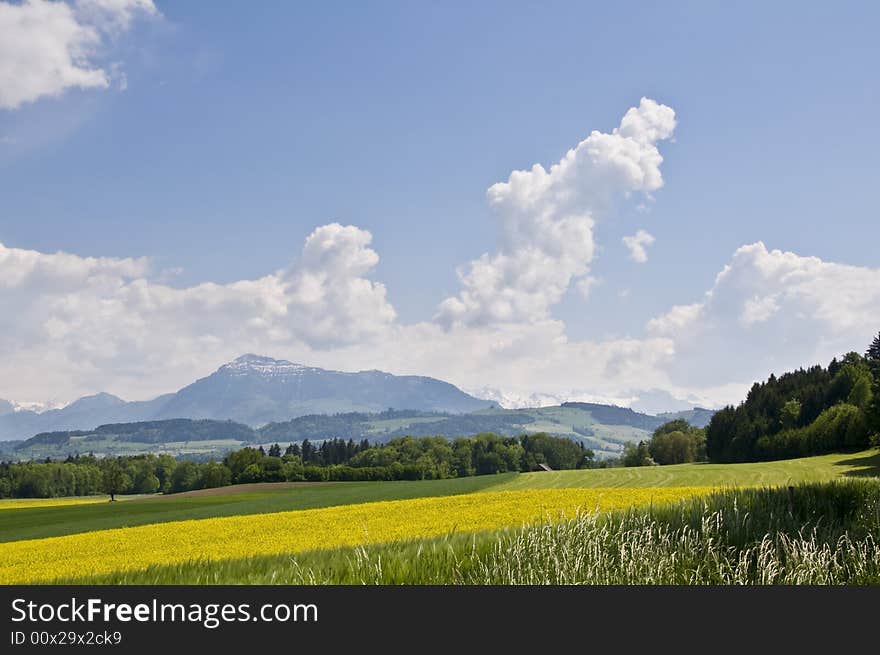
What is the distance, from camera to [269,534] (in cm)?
3481

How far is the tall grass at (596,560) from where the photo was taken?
10.2 meters

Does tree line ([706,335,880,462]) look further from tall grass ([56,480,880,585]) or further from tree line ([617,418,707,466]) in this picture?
tall grass ([56,480,880,585])

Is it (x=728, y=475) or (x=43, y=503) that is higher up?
(x=728, y=475)

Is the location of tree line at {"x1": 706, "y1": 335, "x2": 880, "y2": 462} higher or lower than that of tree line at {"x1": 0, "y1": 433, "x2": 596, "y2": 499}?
higher

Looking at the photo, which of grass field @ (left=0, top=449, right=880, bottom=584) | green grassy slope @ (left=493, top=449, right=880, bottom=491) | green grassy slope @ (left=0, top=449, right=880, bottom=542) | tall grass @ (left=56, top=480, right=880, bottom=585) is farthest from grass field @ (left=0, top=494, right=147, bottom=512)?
tall grass @ (left=56, top=480, right=880, bottom=585)

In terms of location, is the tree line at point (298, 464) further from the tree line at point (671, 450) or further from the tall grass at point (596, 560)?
the tall grass at point (596, 560)

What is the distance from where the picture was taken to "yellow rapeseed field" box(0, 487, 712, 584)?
26.3 metres

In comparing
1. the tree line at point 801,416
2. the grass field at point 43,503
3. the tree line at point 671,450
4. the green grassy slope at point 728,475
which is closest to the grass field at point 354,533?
the green grassy slope at point 728,475

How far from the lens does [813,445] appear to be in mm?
95875

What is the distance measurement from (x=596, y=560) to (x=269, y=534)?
1089 inches

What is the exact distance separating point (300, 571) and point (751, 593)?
6290mm

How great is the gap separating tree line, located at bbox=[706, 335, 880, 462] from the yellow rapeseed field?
61.3 metres

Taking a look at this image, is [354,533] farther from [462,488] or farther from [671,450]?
[671,450]

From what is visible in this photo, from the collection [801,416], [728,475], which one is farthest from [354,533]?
[801,416]
